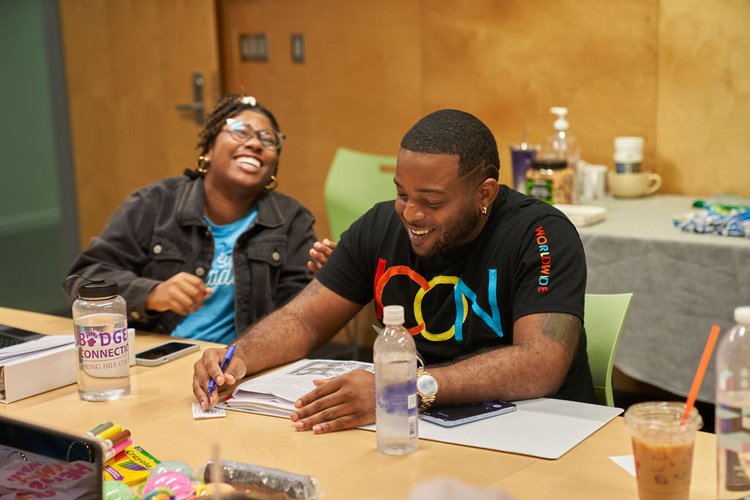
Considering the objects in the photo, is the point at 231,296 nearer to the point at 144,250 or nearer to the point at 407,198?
the point at 144,250

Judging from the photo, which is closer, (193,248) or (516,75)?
(193,248)

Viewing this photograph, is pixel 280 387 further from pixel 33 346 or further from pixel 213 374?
pixel 33 346

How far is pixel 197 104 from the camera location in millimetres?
5309

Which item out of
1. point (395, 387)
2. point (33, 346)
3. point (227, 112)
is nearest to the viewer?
point (395, 387)

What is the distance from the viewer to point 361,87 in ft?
16.1

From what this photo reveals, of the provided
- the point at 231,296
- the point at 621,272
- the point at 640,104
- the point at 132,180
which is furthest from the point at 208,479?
the point at 132,180

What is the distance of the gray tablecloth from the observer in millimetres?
3277

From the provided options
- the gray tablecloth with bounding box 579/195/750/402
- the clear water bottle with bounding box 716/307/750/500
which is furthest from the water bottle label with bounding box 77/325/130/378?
Answer: the gray tablecloth with bounding box 579/195/750/402

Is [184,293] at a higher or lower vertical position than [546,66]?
lower

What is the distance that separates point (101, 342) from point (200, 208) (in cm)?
91

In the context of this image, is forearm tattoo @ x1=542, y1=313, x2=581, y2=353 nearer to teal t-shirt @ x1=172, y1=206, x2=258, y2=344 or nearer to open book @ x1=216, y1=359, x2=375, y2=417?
open book @ x1=216, y1=359, x2=375, y2=417

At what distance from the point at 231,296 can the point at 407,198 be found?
3.00 feet

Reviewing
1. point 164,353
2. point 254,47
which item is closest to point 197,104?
point 254,47

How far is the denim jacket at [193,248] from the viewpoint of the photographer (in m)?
2.83
